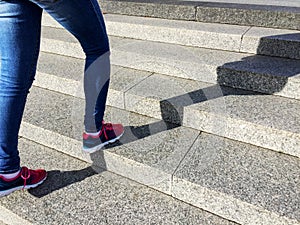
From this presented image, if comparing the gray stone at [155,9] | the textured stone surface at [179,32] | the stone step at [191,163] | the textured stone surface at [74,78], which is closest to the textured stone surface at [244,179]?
the stone step at [191,163]

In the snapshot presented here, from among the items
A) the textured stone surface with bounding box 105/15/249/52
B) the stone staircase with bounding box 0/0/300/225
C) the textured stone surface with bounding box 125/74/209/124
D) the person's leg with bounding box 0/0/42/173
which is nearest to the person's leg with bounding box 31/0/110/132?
the person's leg with bounding box 0/0/42/173

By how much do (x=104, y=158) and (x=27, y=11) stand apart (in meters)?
1.06

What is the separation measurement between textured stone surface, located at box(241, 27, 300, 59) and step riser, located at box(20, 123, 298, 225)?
145cm

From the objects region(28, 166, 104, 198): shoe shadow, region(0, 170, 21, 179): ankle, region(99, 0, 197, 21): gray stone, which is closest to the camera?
region(0, 170, 21, 179): ankle

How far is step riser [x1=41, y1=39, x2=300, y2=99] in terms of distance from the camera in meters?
2.04

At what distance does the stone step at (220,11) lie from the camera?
8.49 feet

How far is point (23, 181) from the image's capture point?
1.71 meters

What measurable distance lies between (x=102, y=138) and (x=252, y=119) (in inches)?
40.0

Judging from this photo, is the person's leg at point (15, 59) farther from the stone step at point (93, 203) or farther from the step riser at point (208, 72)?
the step riser at point (208, 72)

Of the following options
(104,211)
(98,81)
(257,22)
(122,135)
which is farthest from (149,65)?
(104,211)

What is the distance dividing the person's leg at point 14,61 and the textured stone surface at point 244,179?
0.98 m

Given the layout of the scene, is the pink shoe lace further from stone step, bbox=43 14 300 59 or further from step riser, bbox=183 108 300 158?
stone step, bbox=43 14 300 59

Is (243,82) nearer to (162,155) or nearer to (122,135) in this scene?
(162,155)

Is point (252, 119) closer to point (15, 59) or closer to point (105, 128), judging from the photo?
point (105, 128)
